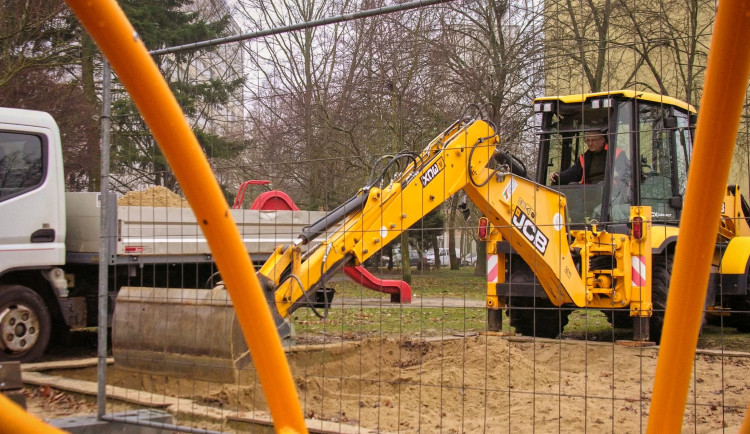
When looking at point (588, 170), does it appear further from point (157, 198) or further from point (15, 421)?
point (15, 421)

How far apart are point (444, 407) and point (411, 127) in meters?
2.32

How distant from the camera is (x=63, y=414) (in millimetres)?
5406

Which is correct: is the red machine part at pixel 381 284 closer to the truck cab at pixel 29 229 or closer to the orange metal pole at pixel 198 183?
the orange metal pole at pixel 198 183

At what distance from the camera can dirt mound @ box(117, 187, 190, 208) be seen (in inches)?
254

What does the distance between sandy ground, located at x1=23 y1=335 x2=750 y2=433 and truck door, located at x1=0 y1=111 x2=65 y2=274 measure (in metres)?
2.22

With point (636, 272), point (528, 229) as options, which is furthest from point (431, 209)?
point (636, 272)

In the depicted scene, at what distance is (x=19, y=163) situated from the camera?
8414 millimetres

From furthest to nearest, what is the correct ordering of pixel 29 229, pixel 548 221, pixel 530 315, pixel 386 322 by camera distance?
pixel 386 322, pixel 29 229, pixel 530 315, pixel 548 221

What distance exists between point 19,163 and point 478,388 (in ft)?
20.0

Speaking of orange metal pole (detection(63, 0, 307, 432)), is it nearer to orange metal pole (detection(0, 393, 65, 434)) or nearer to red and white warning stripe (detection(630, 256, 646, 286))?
orange metal pole (detection(0, 393, 65, 434))

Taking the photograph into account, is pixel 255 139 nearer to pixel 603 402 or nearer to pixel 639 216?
pixel 603 402

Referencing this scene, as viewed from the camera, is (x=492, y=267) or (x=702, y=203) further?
(x=492, y=267)

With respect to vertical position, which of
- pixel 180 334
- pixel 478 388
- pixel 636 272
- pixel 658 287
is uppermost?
pixel 636 272

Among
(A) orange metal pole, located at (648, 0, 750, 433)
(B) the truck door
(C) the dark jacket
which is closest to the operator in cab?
(C) the dark jacket
